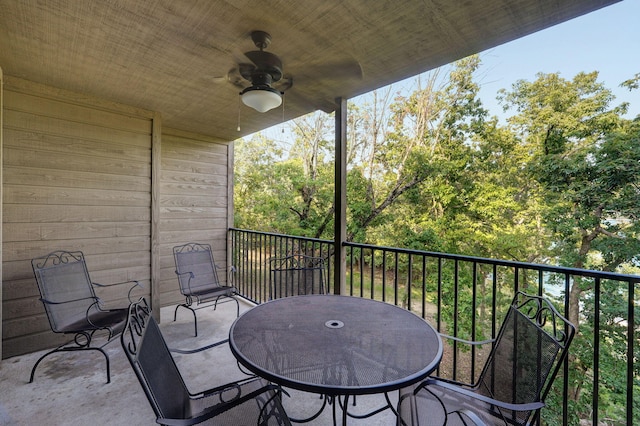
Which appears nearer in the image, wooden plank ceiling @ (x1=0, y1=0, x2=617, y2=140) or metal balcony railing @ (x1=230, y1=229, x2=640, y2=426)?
wooden plank ceiling @ (x1=0, y1=0, x2=617, y2=140)

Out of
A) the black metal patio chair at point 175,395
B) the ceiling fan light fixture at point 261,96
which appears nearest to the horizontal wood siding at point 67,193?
the ceiling fan light fixture at point 261,96

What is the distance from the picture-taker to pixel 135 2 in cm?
177

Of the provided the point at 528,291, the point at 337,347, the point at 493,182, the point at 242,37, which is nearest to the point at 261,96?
the point at 242,37

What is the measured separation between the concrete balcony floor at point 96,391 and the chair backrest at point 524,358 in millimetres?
812

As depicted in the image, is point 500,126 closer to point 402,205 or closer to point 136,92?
point 402,205

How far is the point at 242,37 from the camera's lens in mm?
2104

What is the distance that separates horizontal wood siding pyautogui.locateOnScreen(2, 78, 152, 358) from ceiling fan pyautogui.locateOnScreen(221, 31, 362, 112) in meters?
1.75

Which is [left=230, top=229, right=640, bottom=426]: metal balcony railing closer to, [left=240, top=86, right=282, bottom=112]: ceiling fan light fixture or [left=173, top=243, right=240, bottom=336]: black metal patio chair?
[left=173, top=243, right=240, bottom=336]: black metal patio chair

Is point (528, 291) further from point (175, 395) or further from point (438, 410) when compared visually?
→ point (175, 395)

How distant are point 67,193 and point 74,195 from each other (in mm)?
60

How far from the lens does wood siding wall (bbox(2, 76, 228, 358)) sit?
109 inches

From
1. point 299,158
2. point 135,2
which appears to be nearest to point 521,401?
point 135,2

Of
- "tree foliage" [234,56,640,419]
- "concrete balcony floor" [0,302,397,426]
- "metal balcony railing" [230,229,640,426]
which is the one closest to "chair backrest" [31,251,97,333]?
"concrete balcony floor" [0,302,397,426]

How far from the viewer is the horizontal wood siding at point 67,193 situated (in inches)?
109
